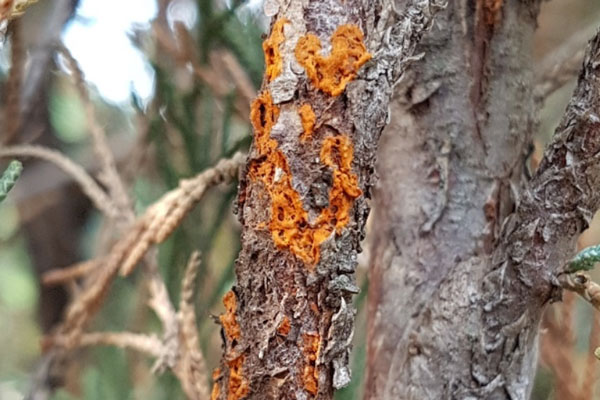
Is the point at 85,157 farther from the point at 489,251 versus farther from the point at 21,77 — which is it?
the point at 489,251

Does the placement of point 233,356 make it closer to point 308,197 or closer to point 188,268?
point 308,197

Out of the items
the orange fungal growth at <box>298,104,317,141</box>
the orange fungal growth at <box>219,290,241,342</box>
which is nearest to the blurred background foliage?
the orange fungal growth at <box>219,290,241,342</box>

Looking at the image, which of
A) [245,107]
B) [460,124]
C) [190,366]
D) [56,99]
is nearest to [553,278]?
[460,124]

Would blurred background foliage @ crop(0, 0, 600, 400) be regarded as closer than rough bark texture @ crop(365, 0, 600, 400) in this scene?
No

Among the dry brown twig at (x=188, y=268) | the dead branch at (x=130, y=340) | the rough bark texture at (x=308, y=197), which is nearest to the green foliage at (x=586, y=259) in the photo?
the rough bark texture at (x=308, y=197)

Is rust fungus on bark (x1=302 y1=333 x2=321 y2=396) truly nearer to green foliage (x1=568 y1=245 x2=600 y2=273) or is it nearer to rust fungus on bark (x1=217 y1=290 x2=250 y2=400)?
rust fungus on bark (x1=217 y1=290 x2=250 y2=400)
